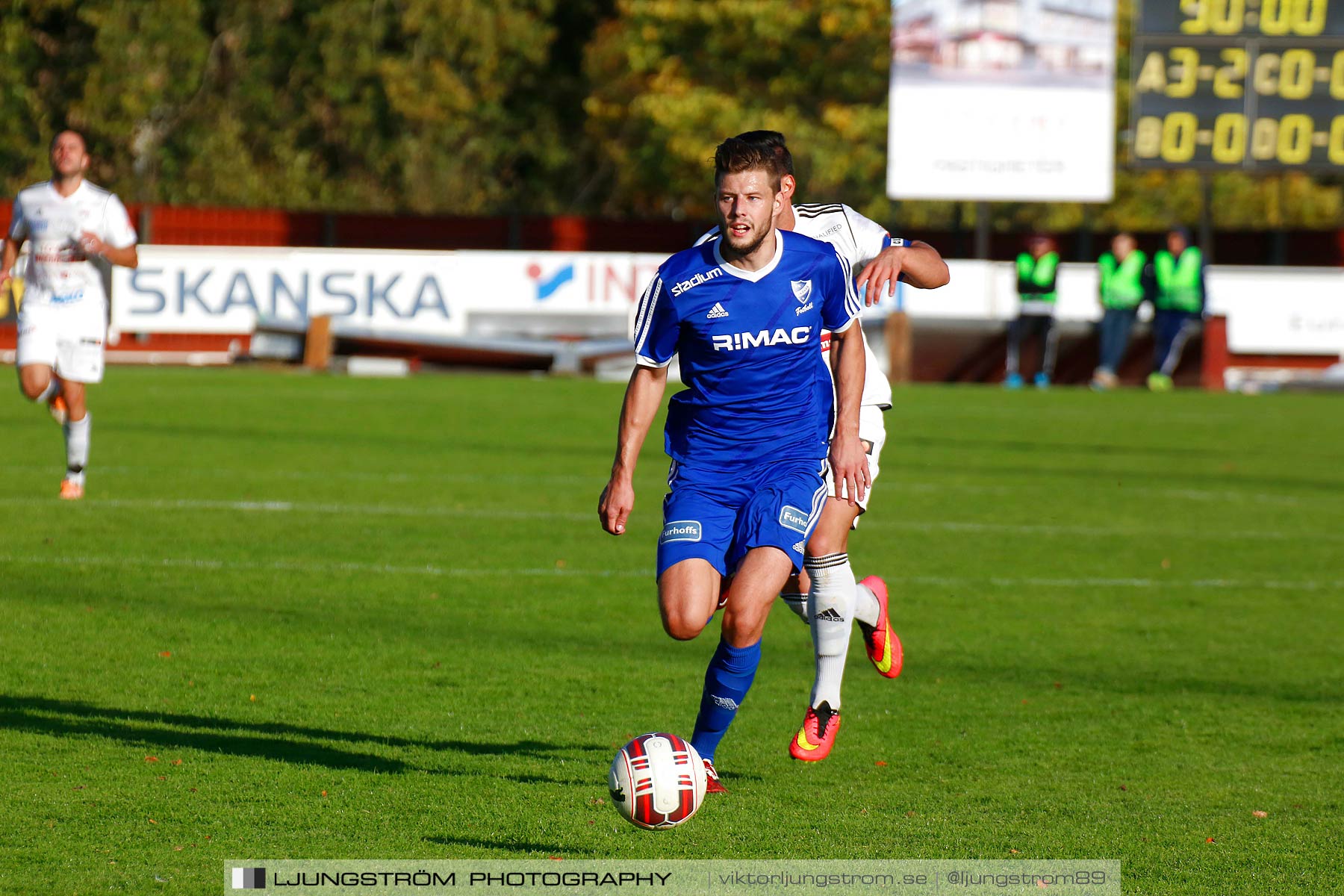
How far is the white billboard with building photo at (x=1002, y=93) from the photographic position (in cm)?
2634

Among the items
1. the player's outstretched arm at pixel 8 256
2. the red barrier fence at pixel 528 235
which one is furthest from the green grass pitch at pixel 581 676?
the red barrier fence at pixel 528 235

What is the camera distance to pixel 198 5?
41625 mm

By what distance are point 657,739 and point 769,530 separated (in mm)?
756

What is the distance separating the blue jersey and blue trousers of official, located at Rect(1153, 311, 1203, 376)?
19.4 metres

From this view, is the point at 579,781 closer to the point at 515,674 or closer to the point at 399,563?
the point at 515,674

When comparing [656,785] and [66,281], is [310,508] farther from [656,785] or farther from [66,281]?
[656,785]

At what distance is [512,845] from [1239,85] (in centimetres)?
2219

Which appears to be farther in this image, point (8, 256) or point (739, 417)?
point (8, 256)

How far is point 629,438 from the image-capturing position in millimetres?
5211

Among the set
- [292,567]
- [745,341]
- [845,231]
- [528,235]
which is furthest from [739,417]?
[528,235]

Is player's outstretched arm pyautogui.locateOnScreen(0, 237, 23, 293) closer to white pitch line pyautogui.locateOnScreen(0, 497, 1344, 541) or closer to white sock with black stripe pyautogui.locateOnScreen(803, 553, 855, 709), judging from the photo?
white pitch line pyautogui.locateOnScreen(0, 497, 1344, 541)

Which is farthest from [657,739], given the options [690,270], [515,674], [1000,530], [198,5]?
[198,5]

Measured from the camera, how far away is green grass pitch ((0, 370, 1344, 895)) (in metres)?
4.86

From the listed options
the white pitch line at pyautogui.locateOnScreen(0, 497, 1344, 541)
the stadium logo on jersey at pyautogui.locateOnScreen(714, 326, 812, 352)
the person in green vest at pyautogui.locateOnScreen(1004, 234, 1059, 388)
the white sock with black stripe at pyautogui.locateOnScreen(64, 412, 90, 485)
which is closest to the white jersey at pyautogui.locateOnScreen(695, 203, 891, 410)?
the stadium logo on jersey at pyautogui.locateOnScreen(714, 326, 812, 352)
